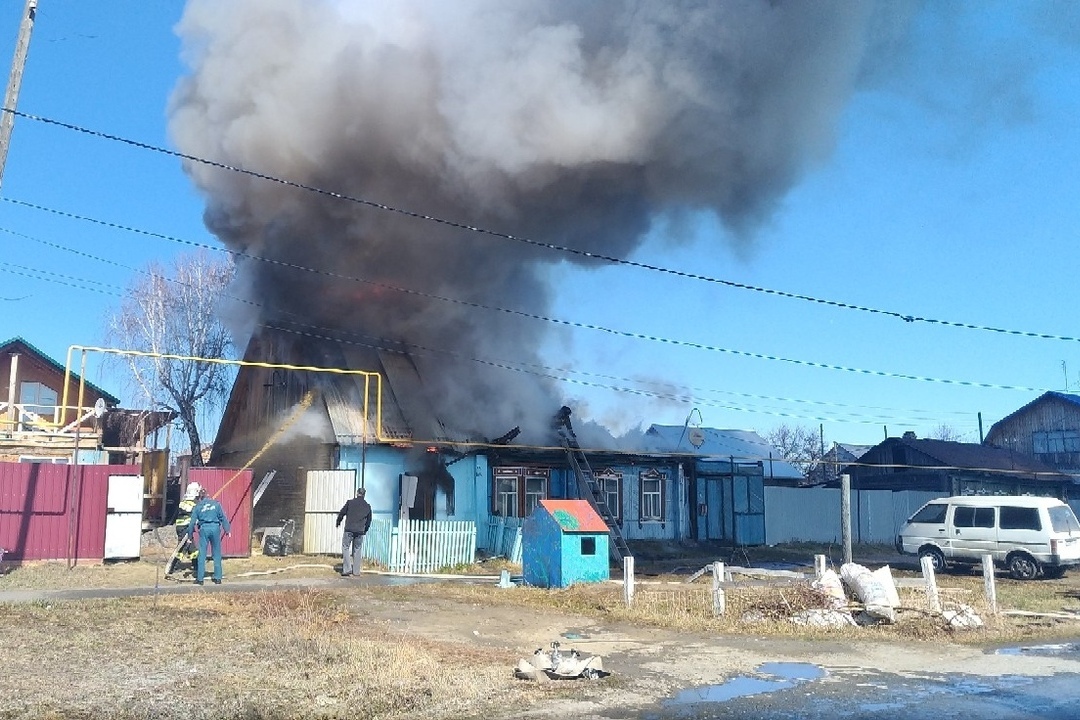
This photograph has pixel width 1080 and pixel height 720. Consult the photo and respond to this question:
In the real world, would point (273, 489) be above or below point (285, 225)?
below

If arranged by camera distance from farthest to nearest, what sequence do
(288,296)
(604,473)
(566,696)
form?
(604,473) → (288,296) → (566,696)

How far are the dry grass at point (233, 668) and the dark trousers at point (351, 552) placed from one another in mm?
4397

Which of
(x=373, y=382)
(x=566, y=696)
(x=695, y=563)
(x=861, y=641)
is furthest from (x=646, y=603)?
(x=373, y=382)

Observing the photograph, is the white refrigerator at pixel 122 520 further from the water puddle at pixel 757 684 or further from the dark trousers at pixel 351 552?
the water puddle at pixel 757 684

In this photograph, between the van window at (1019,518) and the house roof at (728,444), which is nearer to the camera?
the van window at (1019,518)

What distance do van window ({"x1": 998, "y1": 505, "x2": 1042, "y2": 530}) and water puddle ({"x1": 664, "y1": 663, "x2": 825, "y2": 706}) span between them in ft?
35.6

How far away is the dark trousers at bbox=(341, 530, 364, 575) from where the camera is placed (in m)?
14.7

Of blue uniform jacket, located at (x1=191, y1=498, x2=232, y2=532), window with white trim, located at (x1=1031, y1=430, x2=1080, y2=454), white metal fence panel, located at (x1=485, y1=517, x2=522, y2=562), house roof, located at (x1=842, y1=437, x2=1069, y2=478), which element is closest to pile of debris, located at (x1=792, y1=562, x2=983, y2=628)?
blue uniform jacket, located at (x1=191, y1=498, x2=232, y2=532)

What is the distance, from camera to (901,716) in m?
6.05

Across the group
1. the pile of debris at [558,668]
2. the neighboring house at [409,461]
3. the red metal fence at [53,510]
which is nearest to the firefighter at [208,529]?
the red metal fence at [53,510]

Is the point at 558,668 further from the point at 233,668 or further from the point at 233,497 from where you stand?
the point at 233,497

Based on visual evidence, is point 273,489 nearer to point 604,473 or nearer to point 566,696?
point 604,473

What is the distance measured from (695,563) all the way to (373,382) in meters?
8.61

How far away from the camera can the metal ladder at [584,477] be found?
20.6 meters
